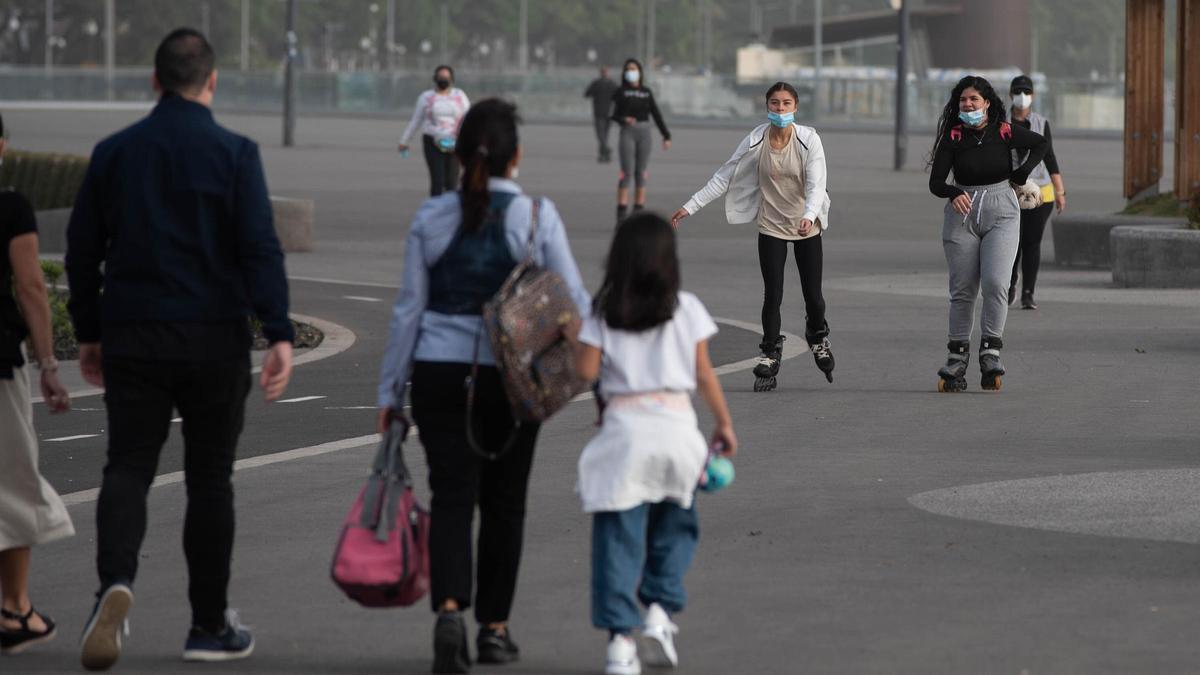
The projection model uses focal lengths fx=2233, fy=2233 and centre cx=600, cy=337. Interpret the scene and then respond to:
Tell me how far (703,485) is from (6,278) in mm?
2022

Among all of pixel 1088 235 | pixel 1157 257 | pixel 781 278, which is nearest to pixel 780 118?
pixel 781 278

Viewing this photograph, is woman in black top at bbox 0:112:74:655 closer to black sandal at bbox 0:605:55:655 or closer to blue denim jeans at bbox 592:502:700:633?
black sandal at bbox 0:605:55:655

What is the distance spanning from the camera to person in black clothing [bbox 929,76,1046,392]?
11.7 m

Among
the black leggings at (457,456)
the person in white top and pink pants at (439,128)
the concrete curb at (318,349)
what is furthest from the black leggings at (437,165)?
the black leggings at (457,456)

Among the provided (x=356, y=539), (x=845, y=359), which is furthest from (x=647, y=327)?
(x=845, y=359)

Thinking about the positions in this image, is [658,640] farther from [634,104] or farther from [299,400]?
[634,104]

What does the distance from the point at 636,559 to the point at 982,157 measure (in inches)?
256

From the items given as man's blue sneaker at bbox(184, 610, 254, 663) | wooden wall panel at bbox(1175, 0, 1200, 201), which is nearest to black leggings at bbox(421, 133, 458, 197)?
wooden wall panel at bbox(1175, 0, 1200, 201)

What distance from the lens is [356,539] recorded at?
5730 mm

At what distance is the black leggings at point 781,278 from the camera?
11938mm

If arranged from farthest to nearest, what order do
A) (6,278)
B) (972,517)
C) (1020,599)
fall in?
(972,517)
(1020,599)
(6,278)

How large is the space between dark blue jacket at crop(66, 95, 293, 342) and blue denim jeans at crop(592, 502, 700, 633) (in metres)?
1.05

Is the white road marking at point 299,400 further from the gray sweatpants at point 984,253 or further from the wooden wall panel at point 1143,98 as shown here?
the wooden wall panel at point 1143,98

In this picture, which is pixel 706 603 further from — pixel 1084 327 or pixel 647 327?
pixel 1084 327
